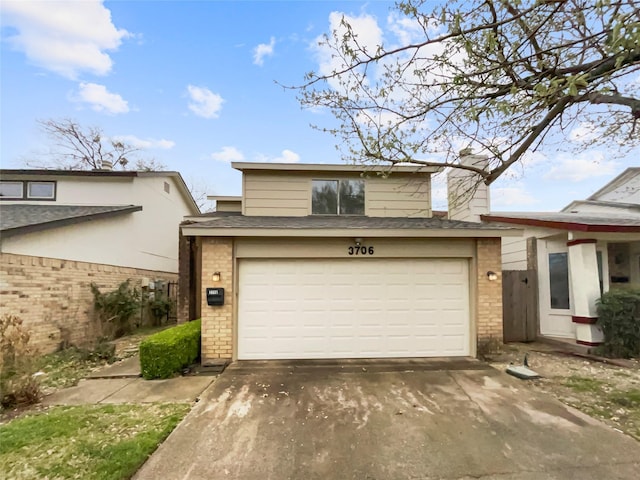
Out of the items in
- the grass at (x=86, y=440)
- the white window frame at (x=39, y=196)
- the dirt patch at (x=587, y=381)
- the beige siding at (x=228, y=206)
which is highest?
the white window frame at (x=39, y=196)

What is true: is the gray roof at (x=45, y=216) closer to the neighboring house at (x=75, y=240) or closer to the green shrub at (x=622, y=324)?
the neighboring house at (x=75, y=240)

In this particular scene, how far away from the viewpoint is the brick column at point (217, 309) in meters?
6.37

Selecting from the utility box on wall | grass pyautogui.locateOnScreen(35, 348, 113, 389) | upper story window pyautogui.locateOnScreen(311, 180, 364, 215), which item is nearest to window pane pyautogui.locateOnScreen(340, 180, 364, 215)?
upper story window pyautogui.locateOnScreen(311, 180, 364, 215)

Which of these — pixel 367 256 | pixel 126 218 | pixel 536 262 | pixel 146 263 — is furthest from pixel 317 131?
pixel 146 263

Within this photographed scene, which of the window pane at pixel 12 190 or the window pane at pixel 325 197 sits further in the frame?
the window pane at pixel 12 190

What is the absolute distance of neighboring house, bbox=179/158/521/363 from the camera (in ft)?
21.3

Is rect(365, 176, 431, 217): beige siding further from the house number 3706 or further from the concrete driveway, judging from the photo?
the concrete driveway

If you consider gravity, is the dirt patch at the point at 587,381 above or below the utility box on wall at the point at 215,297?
below

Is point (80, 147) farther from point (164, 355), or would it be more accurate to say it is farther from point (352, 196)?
point (164, 355)

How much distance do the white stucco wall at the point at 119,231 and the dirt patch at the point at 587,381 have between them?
1022cm

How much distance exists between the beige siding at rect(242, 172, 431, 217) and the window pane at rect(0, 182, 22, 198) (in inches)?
349

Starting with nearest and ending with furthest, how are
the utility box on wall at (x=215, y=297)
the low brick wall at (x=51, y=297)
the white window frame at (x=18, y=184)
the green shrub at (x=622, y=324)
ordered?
1. the utility box on wall at (x=215, y=297)
2. the green shrub at (x=622, y=324)
3. the low brick wall at (x=51, y=297)
4. the white window frame at (x=18, y=184)

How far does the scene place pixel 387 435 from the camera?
372cm

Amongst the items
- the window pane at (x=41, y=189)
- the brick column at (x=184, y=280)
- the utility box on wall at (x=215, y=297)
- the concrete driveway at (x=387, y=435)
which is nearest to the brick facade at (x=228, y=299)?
the utility box on wall at (x=215, y=297)
